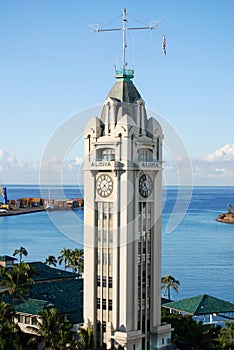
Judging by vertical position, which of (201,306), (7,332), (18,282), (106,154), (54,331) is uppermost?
(106,154)

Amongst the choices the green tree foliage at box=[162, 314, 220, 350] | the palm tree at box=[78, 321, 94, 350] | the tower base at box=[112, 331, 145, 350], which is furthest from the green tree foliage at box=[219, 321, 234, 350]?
the palm tree at box=[78, 321, 94, 350]

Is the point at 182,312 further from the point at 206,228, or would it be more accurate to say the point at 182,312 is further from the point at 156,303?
the point at 206,228

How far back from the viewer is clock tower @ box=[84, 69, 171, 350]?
3884 centimetres

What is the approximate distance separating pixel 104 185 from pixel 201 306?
1650cm

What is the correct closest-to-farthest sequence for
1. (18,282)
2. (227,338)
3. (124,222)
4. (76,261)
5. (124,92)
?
1. (124,222)
2. (124,92)
3. (227,338)
4. (18,282)
5. (76,261)

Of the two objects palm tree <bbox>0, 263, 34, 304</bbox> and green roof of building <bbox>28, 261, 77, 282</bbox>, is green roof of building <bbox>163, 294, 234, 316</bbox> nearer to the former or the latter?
green roof of building <bbox>28, 261, 77, 282</bbox>

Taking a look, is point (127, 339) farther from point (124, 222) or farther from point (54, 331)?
point (124, 222)

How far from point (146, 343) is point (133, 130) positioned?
43.0 feet

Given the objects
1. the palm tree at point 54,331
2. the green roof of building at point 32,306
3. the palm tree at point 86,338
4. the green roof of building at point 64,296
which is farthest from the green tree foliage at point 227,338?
the green roof of building at point 32,306

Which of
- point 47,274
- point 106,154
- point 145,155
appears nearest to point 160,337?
point 145,155

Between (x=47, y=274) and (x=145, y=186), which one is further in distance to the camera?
(x=47, y=274)

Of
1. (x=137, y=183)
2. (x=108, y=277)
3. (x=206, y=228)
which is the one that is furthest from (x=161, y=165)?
(x=206, y=228)

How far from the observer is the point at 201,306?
5094 centimetres

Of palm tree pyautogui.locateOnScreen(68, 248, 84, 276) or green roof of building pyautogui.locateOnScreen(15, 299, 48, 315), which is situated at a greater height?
palm tree pyautogui.locateOnScreen(68, 248, 84, 276)
